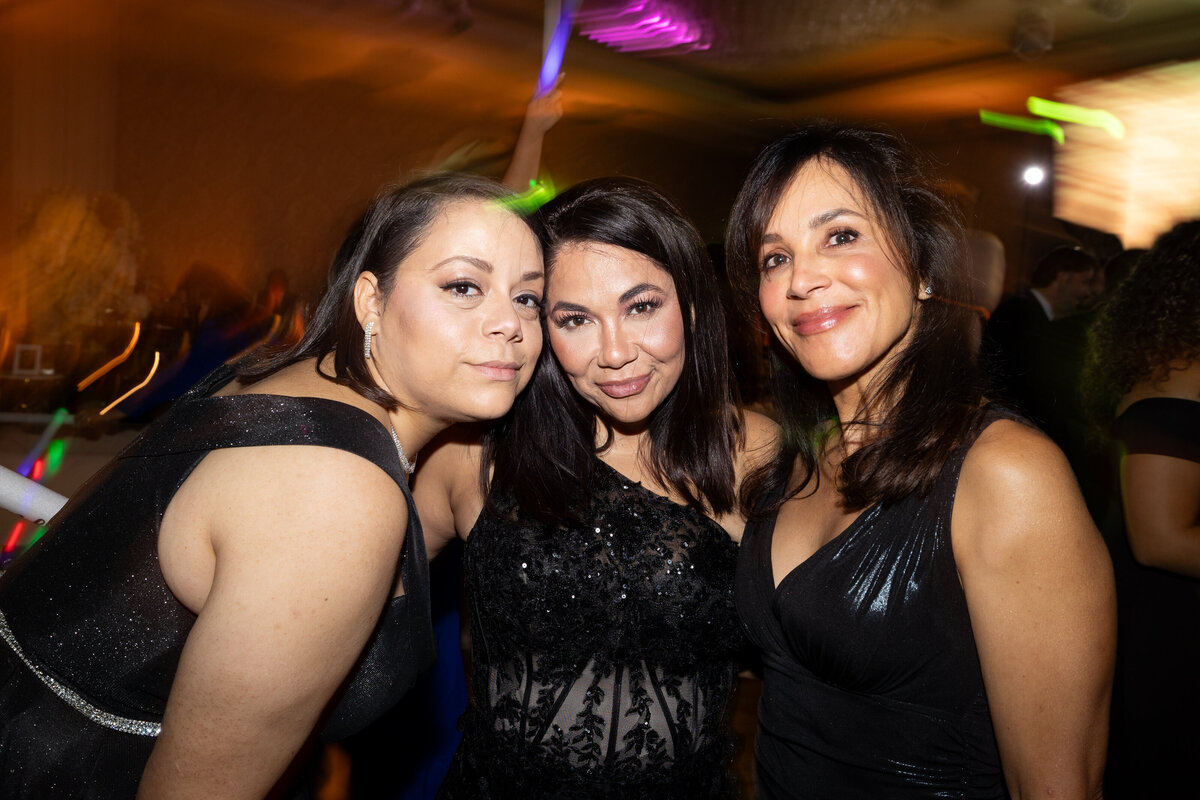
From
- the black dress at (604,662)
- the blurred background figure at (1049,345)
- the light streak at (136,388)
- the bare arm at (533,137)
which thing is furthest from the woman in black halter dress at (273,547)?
the light streak at (136,388)

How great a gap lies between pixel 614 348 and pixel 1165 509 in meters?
1.60

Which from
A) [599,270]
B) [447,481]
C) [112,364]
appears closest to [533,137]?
[599,270]

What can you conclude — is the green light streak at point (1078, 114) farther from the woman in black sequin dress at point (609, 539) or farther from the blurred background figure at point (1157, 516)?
the woman in black sequin dress at point (609, 539)

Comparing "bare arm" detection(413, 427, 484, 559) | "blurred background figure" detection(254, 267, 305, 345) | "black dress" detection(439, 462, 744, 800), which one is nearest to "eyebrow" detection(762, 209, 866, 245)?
"black dress" detection(439, 462, 744, 800)

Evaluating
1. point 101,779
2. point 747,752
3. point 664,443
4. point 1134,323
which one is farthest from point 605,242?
point 747,752

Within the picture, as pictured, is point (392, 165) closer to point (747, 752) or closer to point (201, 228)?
point (201, 228)

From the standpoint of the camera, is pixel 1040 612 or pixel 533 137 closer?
pixel 1040 612

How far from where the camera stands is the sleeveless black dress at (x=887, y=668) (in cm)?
126

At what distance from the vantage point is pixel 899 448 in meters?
1.34

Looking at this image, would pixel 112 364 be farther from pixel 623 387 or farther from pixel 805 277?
pixel 805 277

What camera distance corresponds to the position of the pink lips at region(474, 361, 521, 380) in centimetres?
140

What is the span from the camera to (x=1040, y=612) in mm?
1130

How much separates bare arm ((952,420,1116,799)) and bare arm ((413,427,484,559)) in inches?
46.8

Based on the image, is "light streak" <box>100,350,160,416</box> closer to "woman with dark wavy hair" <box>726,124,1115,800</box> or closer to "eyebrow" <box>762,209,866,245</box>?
"woman with dark wavy hair" <box>726,124,1115,800</box>
